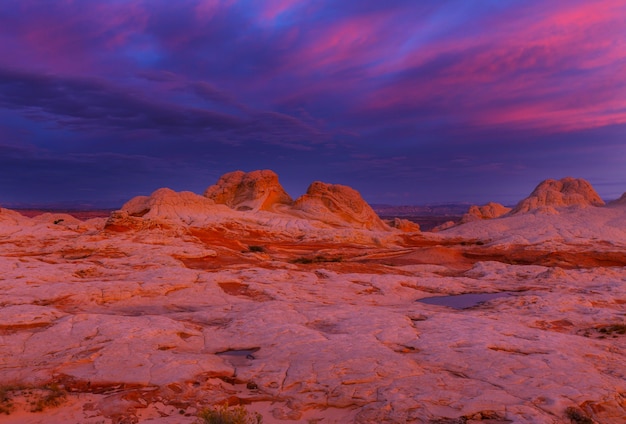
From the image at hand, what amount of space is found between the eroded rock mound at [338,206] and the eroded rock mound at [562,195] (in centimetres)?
1884

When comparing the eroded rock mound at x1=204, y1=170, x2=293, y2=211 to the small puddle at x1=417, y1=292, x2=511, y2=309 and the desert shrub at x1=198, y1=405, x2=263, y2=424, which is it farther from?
the desert shrub at x1=198, y1=405, x2=263, y2=424

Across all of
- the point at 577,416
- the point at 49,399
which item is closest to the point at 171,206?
the point at 49,399

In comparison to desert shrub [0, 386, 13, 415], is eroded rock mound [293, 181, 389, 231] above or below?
above

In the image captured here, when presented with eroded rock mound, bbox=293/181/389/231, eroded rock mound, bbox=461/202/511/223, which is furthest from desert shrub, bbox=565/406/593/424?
eroded rock mound, bbox=461/202/511/223

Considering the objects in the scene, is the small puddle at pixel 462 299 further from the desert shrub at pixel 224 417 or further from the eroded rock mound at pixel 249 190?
the eroded rock mound at pixel 249 190

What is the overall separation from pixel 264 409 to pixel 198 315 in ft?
22.2

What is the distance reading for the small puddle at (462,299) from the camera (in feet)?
59.1

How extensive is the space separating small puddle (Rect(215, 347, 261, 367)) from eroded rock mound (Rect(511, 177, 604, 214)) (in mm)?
50598

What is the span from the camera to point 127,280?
17.9 m

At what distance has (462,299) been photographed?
19.2 m

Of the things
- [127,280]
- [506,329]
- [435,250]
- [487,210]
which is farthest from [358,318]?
[487,210]

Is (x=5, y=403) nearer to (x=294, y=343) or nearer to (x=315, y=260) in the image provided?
(x=294, y=343)

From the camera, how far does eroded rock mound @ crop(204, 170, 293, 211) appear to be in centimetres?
5369

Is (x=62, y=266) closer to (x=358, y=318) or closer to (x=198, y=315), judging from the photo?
(x=198, y=315)
